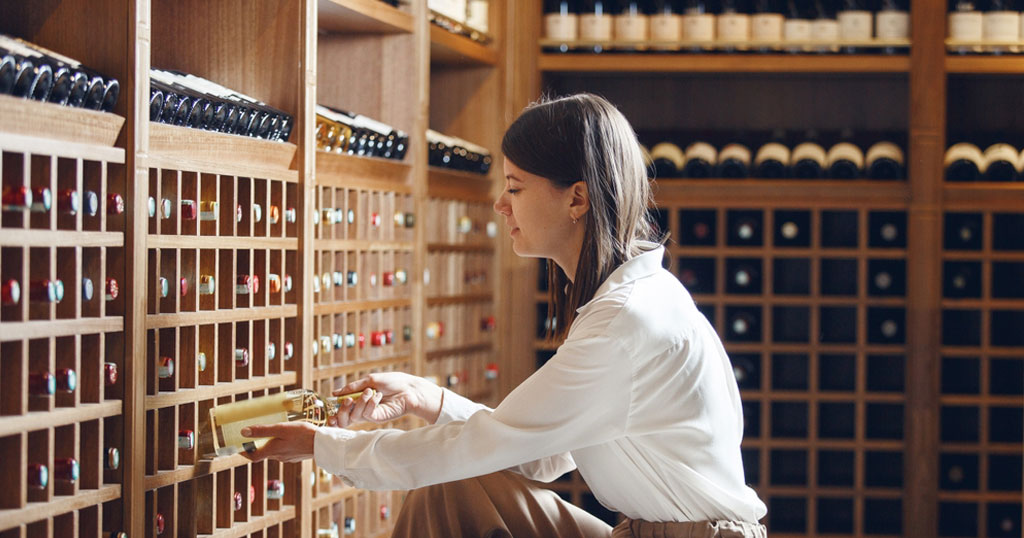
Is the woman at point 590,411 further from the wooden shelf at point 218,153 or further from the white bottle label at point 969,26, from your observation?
the white bottle label at point 969,26

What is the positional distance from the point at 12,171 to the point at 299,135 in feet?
2.73

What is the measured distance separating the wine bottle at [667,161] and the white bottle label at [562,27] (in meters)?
0.48

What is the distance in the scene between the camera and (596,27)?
145 inches

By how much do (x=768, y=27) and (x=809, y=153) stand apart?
0.43m

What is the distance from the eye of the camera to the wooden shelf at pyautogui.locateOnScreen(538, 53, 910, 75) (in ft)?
11.9

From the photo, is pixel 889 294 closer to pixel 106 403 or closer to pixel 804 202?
pixel 804 202

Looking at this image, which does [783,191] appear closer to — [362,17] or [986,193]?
[986,193]

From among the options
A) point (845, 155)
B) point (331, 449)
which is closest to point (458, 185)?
point (845, 155)

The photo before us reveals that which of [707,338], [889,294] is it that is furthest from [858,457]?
[707,338]

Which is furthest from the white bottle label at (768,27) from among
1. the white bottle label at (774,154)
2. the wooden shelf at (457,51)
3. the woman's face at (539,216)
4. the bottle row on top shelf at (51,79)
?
the bottle row on top shelf at (51,79)

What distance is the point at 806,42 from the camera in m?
3.62

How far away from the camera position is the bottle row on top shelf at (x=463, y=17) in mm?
3217

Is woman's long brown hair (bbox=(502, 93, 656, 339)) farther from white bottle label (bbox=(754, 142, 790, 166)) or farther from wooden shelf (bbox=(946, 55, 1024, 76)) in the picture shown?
wooden shelf (bbox=(946, 55, 1024, 76))

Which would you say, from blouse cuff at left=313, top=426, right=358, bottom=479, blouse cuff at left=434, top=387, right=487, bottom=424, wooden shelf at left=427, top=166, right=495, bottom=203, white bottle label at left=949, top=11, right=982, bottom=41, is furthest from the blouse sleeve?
Answer: white bottle label at left=949, top=11, right=982, bottom=41
